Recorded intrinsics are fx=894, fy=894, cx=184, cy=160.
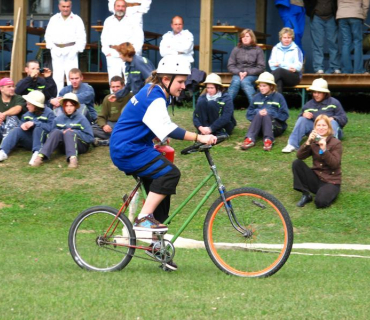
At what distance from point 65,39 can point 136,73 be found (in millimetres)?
2678

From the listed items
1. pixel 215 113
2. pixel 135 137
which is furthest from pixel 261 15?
pixel 135 137

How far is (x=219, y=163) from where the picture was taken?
14.5m

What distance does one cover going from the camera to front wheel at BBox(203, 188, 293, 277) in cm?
733

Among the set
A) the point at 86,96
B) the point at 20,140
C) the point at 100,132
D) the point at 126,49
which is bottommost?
the point at 20,140

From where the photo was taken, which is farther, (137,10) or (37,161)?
(137,10)

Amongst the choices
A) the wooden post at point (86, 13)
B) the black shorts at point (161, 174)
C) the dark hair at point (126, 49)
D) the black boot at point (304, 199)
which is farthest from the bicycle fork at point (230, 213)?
the wooden post at point (86, 13)

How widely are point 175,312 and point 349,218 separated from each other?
6.88 metres

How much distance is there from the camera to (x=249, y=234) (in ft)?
24.7

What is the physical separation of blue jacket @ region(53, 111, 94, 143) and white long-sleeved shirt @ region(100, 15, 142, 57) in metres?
2.66

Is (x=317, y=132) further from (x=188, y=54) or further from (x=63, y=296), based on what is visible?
(x=63, y=296)

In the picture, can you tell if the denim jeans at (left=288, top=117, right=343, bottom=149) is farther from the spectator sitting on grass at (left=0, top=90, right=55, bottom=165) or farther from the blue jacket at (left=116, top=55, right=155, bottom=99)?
the spectator sitting on grass at (left=0, top=90, right=55, bottom=165)

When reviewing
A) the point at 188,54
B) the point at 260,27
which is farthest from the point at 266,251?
the point at 260,27

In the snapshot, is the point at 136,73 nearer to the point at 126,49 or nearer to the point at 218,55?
the point at 126,49

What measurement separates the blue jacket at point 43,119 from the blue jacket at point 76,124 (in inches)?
4.3
